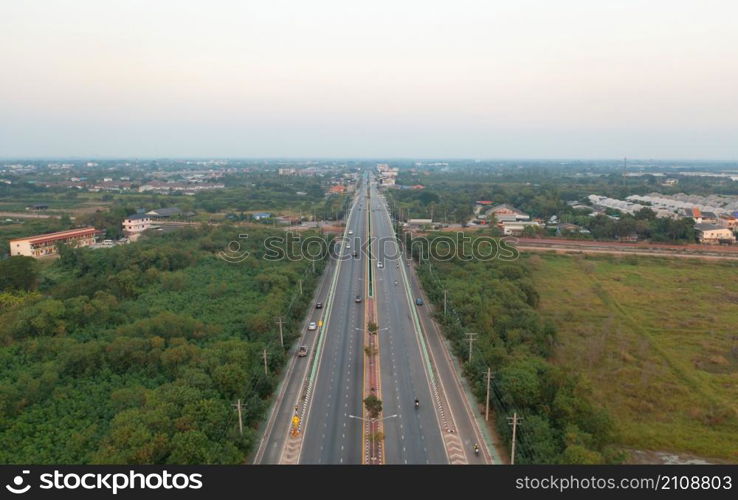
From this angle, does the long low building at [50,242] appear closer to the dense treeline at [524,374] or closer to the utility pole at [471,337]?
the dense treeline at [524,374]

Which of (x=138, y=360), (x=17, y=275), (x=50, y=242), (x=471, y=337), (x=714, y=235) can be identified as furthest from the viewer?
(x=714, y=235)

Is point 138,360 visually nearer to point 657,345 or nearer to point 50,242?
point 657,345

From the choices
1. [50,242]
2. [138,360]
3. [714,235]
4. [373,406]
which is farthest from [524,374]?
[714,235]

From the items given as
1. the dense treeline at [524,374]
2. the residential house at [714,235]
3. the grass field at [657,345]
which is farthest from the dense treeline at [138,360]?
the residential house at [714,235]

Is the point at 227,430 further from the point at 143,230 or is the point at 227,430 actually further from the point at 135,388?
the point at 143,230

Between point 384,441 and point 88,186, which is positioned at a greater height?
point 88,186

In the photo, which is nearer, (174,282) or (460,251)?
(174,282)

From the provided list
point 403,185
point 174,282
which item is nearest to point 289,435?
point 174,282
